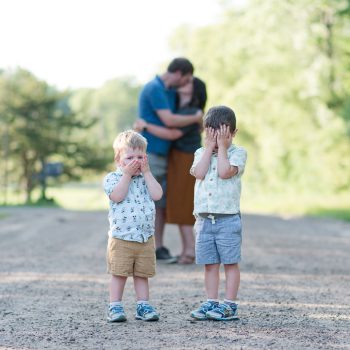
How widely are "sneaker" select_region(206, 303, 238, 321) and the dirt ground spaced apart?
6cm

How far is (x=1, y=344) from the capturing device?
14.8ft

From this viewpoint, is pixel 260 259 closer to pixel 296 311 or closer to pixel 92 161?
pixel 296 311

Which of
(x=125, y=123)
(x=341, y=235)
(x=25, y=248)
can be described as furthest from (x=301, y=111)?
(x=125, y=123)

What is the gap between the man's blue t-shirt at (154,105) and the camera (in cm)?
869

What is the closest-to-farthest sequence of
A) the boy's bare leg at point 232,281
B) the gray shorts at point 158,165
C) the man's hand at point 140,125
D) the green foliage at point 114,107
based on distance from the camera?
1. the boy's bare leg at point 232,281
2. the man's hand at point 140,125
3. the gray shorts at point 158,165
4. the green foliage at point 114,107

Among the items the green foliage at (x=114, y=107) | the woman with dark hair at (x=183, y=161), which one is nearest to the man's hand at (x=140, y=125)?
the woman with dark hair at (x=183, y=161)

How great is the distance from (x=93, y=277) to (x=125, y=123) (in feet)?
382

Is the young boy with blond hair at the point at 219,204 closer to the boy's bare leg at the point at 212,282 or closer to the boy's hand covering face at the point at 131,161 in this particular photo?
the boy's bare leg at the point at 212,282

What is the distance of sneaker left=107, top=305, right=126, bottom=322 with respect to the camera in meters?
5.20

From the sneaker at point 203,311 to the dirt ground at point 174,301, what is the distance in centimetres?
6

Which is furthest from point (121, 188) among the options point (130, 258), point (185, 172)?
point (185, 172)

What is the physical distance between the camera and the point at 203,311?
5.34 m

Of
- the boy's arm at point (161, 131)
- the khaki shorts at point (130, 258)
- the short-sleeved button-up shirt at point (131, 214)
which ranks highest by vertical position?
the boy's arm at point (161, 131)

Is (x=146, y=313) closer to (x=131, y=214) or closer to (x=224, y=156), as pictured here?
(x=131, y=214)
